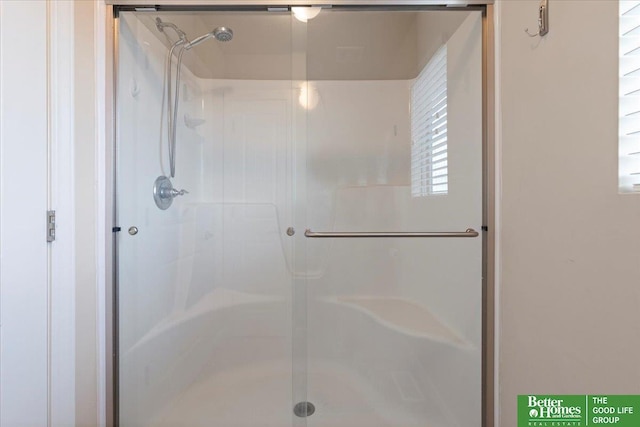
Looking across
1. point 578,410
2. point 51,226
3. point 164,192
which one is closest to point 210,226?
point 164,192

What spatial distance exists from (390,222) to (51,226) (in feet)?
4.17

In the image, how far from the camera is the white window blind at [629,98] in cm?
66

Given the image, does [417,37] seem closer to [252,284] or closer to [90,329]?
[252,284]

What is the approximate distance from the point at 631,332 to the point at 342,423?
3.54 feet

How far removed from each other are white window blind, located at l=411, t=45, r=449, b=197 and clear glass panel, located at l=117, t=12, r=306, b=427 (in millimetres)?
578

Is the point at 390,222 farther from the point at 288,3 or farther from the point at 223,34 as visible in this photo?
the point at 223,34

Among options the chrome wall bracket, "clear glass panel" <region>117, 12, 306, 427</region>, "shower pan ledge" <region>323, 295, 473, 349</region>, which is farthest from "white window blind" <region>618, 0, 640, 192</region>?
the chrome wall bracket

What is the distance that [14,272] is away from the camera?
85 centimetres

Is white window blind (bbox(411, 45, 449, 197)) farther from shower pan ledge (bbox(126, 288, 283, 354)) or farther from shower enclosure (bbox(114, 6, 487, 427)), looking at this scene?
shower pan ledge (bbox(126, 288, 283, 354))

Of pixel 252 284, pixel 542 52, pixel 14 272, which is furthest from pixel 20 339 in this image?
pixel 542 52

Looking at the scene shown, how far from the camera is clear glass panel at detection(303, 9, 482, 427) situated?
4.09ft

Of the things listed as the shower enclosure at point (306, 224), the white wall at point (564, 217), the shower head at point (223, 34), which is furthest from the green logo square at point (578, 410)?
the shower head at point (223, 34)

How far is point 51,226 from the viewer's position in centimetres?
96

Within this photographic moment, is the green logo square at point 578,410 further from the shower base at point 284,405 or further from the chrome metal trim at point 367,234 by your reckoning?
the chrome metal trim at point 367,234
